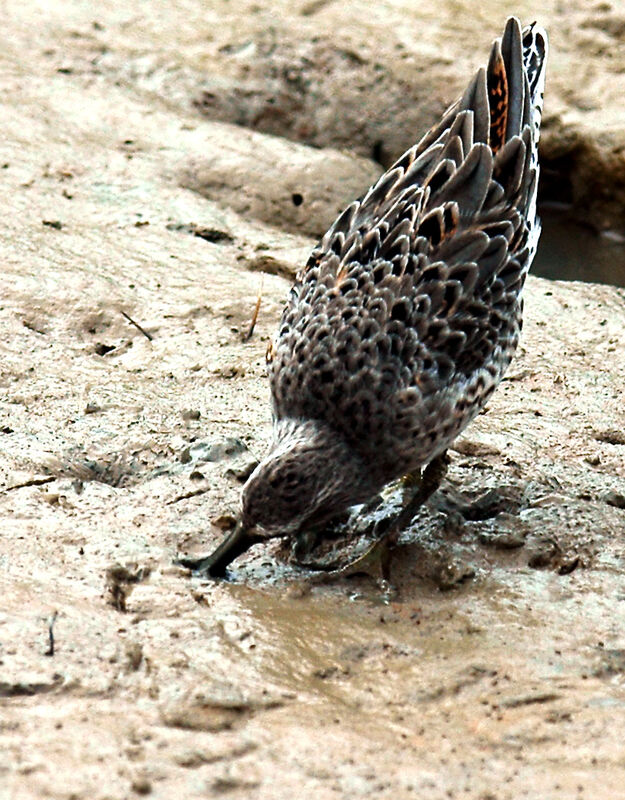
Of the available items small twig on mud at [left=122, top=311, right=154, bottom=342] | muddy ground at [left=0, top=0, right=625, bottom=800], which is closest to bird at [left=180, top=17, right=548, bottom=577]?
muddy ground at [left=0, top=0, right=625, bottom=800]

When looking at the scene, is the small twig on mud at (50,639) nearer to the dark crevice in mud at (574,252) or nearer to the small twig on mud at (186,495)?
the small twig on mud at (186,495)

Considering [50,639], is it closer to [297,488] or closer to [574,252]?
[297,488]

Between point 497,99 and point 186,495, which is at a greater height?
point 497,99

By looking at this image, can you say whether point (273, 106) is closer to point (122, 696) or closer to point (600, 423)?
point (600, 423)

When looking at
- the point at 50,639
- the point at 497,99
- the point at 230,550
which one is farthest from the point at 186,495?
the point at 497,99

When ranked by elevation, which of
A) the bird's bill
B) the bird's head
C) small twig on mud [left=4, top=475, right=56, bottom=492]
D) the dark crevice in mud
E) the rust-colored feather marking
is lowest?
small twig on mud [left=4, top=475, right=56, bottom=492]

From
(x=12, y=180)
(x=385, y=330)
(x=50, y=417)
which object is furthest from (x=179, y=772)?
(x=12, y=180)

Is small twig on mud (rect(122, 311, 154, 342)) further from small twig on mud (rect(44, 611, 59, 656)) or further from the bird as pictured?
small twig on mud (rect(44, 611, 59, 656))
